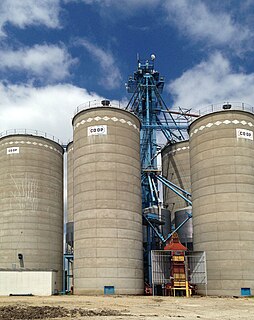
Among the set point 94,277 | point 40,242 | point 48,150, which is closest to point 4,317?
point 94,277

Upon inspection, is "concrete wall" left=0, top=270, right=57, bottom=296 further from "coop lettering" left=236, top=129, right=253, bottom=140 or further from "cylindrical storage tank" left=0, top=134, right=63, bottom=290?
"coop lettering" left=236, top=129, right=253, bottom=140

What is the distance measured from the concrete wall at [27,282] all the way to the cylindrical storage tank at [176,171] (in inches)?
811

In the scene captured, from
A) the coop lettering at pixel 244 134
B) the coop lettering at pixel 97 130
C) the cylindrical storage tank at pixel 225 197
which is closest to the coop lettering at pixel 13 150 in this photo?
the coop lettering at pixel 97 130

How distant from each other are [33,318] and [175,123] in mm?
49172

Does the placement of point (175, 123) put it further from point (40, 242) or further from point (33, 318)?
point (33, 318)

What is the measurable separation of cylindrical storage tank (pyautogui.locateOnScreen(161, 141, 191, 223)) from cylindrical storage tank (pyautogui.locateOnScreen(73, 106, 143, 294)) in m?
13.4

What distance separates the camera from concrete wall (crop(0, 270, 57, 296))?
2061 inches

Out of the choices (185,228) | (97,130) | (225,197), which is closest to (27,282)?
(97,130)

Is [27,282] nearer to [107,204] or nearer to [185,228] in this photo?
[107,204]

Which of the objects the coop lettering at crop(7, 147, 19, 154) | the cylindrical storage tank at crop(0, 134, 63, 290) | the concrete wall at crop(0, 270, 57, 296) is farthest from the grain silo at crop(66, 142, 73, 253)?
the concrete wall at crop(0, 270, 57, 296)

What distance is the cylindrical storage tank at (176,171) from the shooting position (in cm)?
6762

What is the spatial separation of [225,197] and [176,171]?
696 inches

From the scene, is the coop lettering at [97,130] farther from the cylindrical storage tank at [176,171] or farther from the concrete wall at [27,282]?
the cylindrical storage tank at [176,171]

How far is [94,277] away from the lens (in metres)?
49.8
